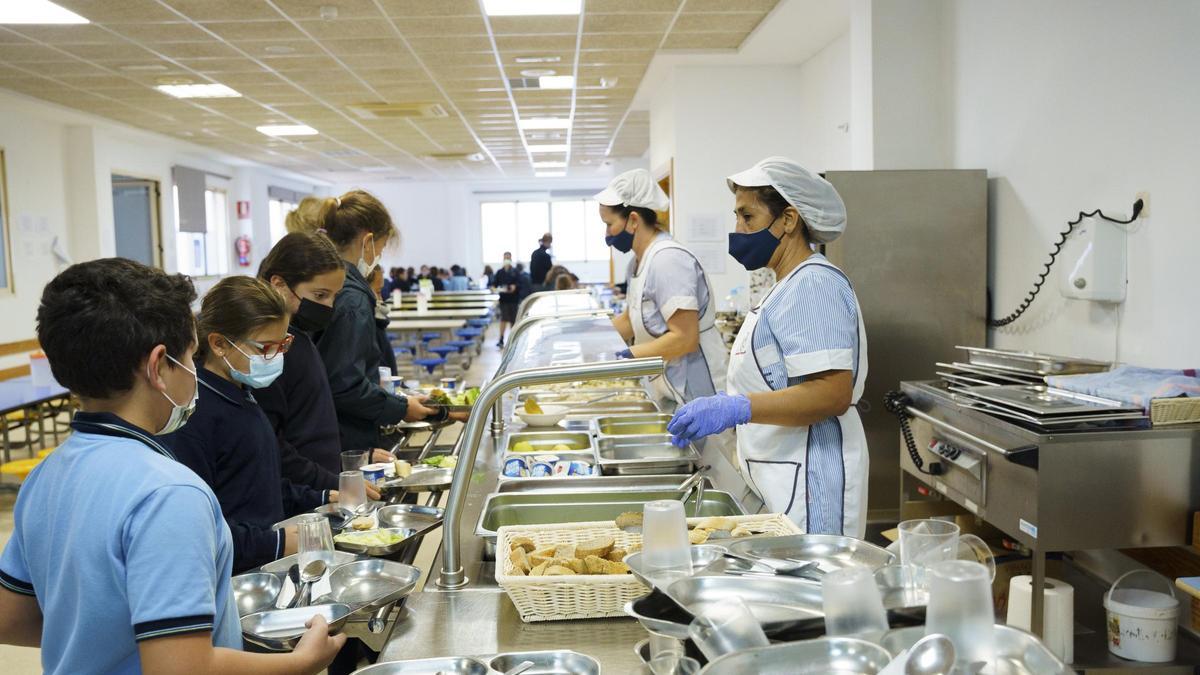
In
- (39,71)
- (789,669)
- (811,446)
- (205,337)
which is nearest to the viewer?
(789,669)

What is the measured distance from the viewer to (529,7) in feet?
17.6

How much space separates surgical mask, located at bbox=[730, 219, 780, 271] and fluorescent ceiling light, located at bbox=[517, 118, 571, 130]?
26.5 feet

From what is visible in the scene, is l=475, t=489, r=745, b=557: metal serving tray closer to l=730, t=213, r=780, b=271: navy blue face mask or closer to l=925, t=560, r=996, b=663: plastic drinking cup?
l=730, t=213, r=780, b=271: navy blue face mask

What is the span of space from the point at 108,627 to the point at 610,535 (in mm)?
865

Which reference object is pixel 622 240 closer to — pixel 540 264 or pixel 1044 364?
pixel 1044 364

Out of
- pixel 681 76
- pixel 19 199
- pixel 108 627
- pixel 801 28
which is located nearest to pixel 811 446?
pixel 108 627

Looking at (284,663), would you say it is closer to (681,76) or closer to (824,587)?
(824,587)

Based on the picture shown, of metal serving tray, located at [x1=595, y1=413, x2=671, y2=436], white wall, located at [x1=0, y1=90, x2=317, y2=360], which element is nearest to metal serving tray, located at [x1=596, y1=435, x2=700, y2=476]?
metal serving tray, located at [x1=595, y1=413, x2=671, y2=436]

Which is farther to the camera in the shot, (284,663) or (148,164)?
(148,164)

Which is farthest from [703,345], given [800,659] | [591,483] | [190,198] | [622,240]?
[190,198]

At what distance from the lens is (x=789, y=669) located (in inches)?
36.1

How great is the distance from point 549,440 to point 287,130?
346 inches

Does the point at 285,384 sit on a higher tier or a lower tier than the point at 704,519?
higher

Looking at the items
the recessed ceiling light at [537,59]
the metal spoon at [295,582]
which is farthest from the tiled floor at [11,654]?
the recessed ceiling light at [537,59]
